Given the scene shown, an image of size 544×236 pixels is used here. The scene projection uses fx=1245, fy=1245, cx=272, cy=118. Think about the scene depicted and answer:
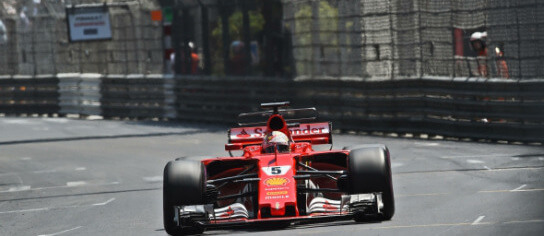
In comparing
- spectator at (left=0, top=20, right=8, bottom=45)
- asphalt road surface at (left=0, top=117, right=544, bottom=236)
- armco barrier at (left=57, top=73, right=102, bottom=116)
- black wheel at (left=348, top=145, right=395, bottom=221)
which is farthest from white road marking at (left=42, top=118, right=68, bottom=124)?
black wheel at (left=348, top=145, right=395, bottom=221)

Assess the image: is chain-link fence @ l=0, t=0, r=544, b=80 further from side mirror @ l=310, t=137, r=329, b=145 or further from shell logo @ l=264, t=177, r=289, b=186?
shell logo @ l=264, t=177, r=289, b=186

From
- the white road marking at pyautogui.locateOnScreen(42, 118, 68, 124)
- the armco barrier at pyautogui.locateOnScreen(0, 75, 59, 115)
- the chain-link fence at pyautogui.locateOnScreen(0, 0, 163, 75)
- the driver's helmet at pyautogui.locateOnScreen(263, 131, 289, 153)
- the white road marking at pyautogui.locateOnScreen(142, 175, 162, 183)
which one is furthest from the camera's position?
the armco barrier at pyautogui.locateOnScreen(0, 75, 59, 115)

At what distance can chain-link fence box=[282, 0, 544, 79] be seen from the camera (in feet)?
61.2

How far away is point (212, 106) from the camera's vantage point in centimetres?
2662

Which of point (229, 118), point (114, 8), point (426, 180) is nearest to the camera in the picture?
point (426, 180)

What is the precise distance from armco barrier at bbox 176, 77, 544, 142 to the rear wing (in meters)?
6.68

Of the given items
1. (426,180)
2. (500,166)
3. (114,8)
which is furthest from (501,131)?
(114,8)

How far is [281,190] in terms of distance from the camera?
33.7 feet

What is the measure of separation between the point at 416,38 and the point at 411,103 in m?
1.12

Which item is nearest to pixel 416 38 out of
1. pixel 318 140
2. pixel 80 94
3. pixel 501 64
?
pixel 501 64

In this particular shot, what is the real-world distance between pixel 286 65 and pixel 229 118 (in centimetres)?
228

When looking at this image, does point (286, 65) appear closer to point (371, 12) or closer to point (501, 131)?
point (371, 12)

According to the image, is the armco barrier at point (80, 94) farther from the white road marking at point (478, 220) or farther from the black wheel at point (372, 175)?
the black wheel at point (372, 175)

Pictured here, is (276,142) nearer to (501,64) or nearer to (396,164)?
(396,164)
